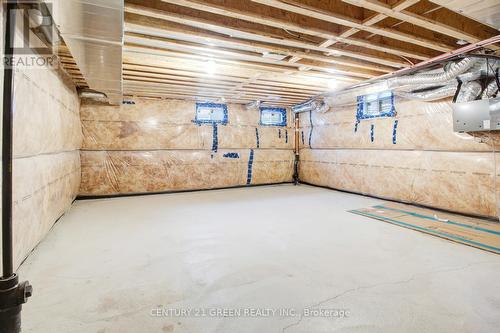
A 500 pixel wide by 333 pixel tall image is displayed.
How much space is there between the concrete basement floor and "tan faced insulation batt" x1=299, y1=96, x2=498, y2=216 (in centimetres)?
169

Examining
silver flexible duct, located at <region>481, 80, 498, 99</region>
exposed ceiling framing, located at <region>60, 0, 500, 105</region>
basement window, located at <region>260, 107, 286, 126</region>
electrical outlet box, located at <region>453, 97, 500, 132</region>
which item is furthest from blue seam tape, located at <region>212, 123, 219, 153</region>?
silver flexible duct, located at <region>481, 80, 498, 99</region>

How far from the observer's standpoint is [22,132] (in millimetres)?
2266

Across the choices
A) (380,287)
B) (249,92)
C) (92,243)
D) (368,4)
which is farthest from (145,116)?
(380,287)

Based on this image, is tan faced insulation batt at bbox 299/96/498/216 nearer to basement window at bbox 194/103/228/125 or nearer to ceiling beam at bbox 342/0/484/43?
ceiling beam at bbox 342/0/484/43

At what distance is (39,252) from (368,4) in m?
3.80

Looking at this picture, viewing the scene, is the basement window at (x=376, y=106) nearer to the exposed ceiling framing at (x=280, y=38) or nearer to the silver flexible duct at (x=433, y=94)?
the silver flexible duct at (x=433, y=94)

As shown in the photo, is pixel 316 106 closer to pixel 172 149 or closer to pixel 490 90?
pixel 490 90

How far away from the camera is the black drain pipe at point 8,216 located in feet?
3.04

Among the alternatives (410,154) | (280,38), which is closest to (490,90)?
(410,154)

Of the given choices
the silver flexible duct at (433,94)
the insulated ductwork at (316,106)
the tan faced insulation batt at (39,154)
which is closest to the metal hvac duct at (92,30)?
the tan faced insulation batt at (39,154)

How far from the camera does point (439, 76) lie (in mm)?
3701

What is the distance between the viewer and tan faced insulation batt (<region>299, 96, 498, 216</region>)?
4.00 metres

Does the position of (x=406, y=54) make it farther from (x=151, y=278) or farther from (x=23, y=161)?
(x=23, y=161)

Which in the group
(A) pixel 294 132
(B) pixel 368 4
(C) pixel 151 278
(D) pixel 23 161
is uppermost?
(B) pixel 368 4
